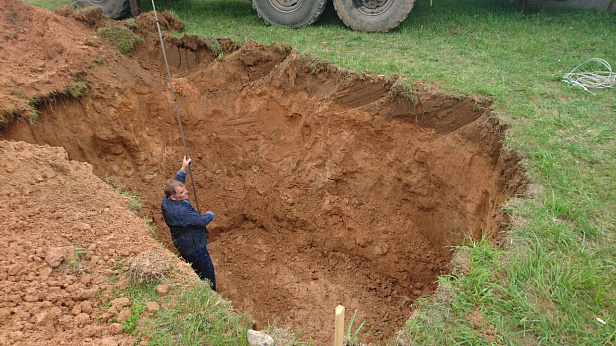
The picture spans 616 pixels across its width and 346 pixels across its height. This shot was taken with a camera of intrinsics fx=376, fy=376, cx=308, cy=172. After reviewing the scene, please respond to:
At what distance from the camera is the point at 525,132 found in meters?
4.23

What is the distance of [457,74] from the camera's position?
17.6ft

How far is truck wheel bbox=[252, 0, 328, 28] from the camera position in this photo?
287 inches

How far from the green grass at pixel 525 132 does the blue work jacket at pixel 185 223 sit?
2333mm

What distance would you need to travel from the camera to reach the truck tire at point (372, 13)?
7.09 meters

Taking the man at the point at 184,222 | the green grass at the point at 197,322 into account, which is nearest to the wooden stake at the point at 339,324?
the green grass at the point at 197,322

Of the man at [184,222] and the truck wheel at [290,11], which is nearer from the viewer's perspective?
the man at [184,222]

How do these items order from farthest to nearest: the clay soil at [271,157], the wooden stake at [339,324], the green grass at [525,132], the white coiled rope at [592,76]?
the white coiled rope at [592,76], the clay soil at [271,157], the green grass at [525,132], the wooden stake at [339,324]

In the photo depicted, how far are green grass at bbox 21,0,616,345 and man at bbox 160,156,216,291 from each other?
235cm

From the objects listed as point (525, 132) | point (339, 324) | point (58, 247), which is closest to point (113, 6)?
point (58, 247)

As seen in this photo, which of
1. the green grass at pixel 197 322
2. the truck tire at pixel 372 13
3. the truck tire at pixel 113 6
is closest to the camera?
the green grass at pixel 197 322

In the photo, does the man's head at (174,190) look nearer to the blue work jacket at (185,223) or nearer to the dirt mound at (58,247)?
the blue work jacket at (185,223)

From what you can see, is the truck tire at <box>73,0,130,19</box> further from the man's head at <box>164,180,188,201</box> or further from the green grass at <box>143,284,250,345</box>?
the green grass at <box>143,284,250,345</box>

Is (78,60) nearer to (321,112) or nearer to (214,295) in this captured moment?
(321,112)

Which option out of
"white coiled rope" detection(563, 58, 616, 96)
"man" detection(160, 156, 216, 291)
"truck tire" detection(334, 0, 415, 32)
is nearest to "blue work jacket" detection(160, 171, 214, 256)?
"man" detection(160, 156, 216, 291)
